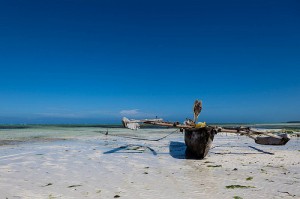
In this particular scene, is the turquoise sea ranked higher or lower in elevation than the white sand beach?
higher

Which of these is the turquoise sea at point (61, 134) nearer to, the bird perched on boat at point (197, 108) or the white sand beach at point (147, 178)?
the bird perched on boat at point (197, 108)

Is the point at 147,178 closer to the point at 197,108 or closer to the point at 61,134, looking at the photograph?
the point at 197,108

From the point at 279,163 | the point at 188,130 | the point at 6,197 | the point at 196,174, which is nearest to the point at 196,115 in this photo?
the point at 188,130

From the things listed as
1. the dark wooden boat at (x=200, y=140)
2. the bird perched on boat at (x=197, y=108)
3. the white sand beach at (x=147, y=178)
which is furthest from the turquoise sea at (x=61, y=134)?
the dark wooden boat at (x=200, y=140)

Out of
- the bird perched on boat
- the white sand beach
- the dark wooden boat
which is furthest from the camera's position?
the bird perched on boat

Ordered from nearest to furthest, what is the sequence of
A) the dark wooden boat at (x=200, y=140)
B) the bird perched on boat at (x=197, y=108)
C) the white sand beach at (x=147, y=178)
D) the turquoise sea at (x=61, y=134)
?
the white sand beach at (x=147, y=178) < the dark wooden boat at (x=200, y=140) < the bird perched on boat at (x=197, y=108) < the turquoise sea at (x=61, y=134)

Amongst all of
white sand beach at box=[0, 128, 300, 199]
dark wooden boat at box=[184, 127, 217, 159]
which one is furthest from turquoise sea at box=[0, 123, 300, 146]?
dark wooden boat at box=[184, 127, 217, 159]

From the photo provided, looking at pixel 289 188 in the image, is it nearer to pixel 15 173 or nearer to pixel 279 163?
pixel 279 163

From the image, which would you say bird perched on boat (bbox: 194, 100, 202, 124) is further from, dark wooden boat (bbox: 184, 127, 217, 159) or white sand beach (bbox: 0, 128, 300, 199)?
white sand beach (bbox: 0, 128, 300, 199)

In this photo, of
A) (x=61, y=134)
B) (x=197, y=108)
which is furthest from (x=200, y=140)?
(x=61, y=134)

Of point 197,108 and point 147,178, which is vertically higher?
point 197,108

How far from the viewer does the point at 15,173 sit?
33.5 ft

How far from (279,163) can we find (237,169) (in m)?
2.61

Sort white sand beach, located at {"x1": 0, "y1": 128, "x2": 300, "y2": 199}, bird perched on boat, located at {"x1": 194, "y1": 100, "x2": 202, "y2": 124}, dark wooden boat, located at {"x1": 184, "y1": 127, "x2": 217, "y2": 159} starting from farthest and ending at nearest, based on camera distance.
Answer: bird perched on boat, located at {"x1": 194, "y1": 100, "x2": 202, "y2": 124} → dark wooden boat, located at {"x1": 184, "y1": 127, "x2": 217, "y2": 159} → white sand beach, located at {"x1": 0, "y1": 128, "x2": 300, "y2": 199}
